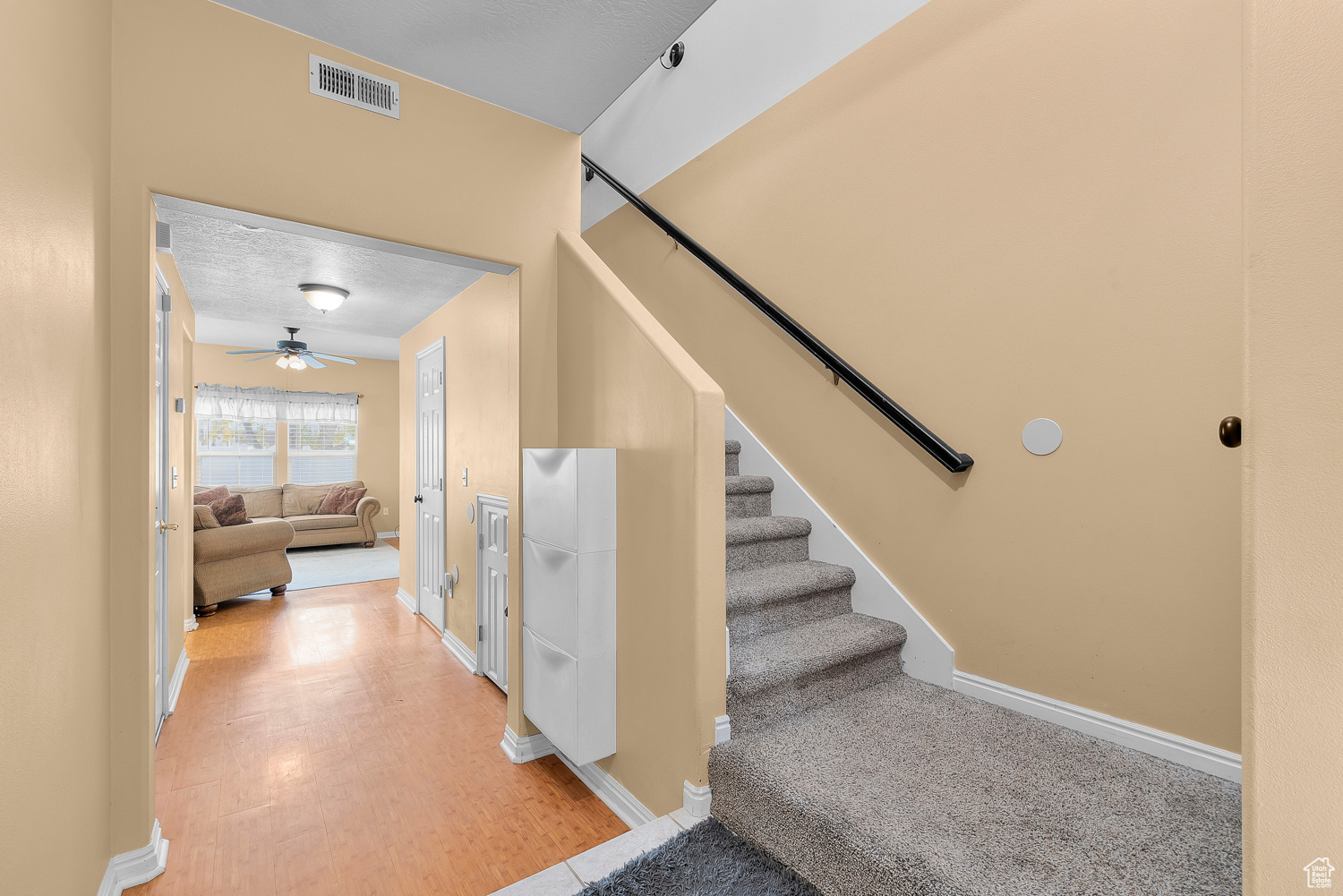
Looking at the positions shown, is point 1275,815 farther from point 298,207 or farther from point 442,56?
point 442,56

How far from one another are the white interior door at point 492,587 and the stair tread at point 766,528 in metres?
1.30

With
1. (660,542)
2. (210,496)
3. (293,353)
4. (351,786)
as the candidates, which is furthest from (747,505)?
(210,496)

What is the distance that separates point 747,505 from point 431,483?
2687 mm

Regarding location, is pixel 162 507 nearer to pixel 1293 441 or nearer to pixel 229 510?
pixel 229 510

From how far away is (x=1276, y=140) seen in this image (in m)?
0.80

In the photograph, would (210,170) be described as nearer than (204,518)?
Yes

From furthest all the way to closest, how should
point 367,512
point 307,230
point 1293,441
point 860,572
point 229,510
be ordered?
point 367,512 → point 229,510 → point 860,572 → point 307,230 → point 1293,441

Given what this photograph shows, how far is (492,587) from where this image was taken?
10.5ft

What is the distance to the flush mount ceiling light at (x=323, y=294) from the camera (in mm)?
4098

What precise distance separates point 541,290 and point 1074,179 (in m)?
1.92

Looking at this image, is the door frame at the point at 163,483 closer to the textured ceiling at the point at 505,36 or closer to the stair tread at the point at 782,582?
the textured ceiling at the point at 505,36

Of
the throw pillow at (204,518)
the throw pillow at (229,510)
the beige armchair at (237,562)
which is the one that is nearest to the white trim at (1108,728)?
the beige armchair at (237,562)

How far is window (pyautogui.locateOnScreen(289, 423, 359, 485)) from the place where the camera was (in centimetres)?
809

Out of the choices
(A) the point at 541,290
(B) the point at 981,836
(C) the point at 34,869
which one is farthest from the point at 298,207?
Answer: (B) the point at 981,836
